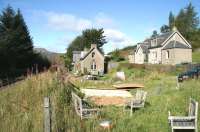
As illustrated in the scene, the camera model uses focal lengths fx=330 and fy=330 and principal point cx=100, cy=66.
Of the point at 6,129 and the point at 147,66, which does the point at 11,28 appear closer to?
the point at 147,66

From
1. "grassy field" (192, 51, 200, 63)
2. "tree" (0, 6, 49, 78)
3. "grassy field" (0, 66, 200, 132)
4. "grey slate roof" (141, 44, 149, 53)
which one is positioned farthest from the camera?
"grey slate roof" (141, 44, 149, 53)

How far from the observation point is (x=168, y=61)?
5328 centimetres

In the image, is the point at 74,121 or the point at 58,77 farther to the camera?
the point at 58,77

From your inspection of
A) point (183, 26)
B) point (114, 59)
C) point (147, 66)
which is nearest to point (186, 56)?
point (147, 66)

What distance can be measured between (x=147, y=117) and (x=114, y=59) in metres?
60.1

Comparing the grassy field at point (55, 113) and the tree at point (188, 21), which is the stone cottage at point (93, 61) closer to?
the tree at point (188, 21)

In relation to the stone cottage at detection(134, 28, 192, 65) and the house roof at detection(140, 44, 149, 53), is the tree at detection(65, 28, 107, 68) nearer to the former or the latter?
the house roof at detection(140, 44, 149, 53)

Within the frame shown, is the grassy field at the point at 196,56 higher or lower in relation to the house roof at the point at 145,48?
lower

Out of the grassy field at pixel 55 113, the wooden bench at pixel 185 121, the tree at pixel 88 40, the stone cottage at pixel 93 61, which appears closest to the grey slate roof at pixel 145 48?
the stone cottage at pixel 93 61

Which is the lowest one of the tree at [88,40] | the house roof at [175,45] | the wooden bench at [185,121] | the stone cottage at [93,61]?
the wooden bench at [185,121]

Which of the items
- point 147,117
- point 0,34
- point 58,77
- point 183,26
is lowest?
point 147,117

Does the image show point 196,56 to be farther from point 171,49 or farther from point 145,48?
point 171,49

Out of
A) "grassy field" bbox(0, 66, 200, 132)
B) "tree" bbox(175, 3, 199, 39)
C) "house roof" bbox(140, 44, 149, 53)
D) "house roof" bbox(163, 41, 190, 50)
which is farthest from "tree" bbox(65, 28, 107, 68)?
"grassy field" bbox(0, 66, 200, 132)

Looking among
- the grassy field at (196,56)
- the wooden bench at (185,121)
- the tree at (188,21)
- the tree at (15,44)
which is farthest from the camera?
the tree at (188,21)
